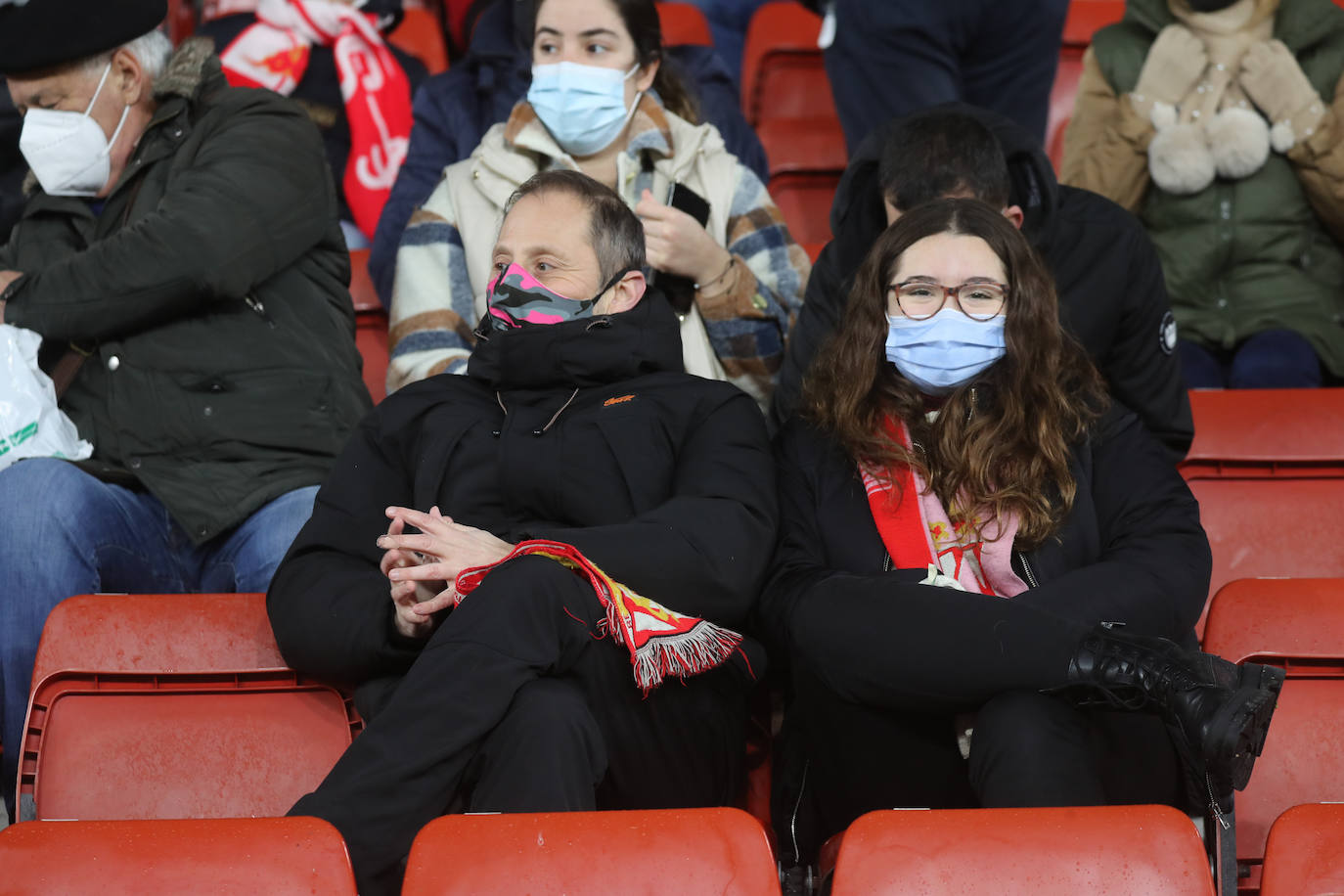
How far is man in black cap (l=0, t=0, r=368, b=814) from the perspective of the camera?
2719 millimetres

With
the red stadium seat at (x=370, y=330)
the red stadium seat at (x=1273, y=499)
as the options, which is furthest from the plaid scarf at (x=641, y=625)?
the red stadium seat at (x=370, y=330)

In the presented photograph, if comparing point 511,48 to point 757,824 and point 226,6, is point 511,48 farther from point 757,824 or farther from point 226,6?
point 757,824

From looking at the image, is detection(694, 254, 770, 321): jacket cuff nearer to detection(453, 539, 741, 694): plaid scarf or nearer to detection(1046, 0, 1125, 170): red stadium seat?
detection(453, 539, 741, 694): plaid scarf

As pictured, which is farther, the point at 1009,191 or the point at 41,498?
the point at 1009,191

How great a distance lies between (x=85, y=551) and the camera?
266cm

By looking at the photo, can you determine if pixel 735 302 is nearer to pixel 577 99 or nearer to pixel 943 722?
pixel 577 99

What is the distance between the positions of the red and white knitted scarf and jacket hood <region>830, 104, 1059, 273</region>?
60.3 inches

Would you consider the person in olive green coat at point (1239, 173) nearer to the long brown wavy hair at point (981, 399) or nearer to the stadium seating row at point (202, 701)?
the long brown wavy hair at point (981, 399)

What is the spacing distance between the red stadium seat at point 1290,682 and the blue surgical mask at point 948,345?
517mm

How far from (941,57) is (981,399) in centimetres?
149

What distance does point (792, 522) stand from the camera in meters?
2.57

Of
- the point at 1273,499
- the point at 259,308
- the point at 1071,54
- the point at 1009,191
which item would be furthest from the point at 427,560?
the point at 1071,54

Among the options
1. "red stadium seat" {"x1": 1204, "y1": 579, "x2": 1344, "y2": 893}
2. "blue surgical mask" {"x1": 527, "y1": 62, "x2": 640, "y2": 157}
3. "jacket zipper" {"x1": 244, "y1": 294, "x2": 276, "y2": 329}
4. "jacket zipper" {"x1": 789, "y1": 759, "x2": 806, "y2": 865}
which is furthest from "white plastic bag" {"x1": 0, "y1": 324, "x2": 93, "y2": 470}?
"red stadium seat" {"x1": 1204, "y1": 579, "x2": 1344, "y2": 893}

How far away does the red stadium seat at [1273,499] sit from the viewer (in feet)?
9.87
